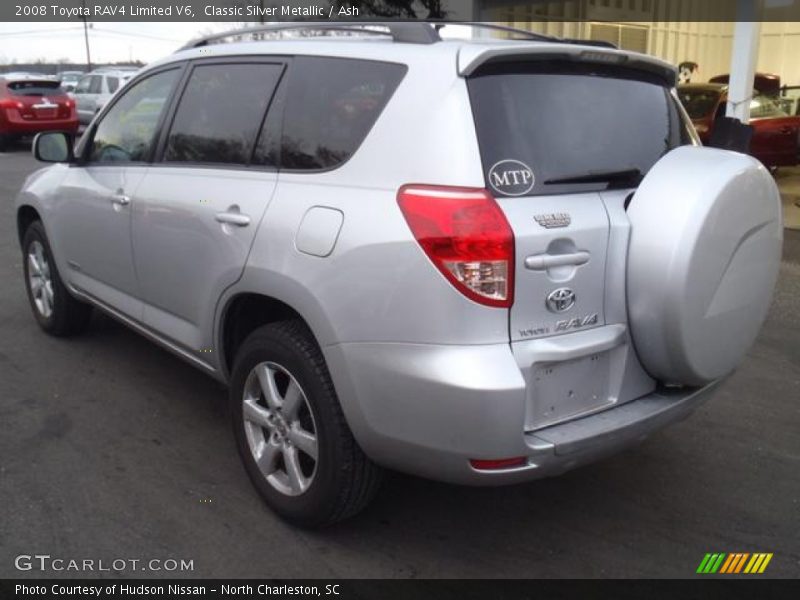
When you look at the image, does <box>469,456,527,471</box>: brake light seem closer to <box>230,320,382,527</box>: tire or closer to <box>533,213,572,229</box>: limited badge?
<box>230,320,382,527</box>: tire

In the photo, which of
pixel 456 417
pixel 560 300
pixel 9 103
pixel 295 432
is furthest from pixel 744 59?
pixel 9 103

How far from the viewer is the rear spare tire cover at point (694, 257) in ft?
8.52

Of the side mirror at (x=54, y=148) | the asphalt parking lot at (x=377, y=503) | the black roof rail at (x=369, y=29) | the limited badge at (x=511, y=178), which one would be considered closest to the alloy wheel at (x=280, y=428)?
the asphalt parking lot at (x=377, y=503)

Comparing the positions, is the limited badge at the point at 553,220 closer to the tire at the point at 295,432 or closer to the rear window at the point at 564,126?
the rear window at the point at 564,126

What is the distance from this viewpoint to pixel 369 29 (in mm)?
3195

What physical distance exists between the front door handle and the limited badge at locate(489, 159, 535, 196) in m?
2.15

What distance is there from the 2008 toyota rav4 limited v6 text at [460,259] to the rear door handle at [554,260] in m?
0.01

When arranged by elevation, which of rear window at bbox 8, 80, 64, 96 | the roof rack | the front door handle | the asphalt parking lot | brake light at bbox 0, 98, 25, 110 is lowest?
the asphalt parking lot

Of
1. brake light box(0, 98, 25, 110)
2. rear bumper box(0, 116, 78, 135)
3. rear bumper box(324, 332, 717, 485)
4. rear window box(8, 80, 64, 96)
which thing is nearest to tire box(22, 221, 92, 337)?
rear bumper box(324, 332, 717, 485)

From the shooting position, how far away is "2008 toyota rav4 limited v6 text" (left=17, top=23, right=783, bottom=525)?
2465 mm

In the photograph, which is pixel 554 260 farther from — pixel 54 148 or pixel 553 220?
pixel 54 148

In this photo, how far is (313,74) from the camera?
3.08 metres

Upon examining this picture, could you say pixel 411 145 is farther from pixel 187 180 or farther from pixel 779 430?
pixel 779 430

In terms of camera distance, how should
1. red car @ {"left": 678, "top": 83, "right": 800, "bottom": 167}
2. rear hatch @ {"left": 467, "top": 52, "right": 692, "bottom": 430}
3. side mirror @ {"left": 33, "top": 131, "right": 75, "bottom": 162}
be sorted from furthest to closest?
red car @ {"left": 678, "top": 83, "right": 800, "bottom": 167} < side mirror @ {"left": 33, "top": 131, "right": 75, "bottom": 162} < rear hatch @ {"left": 467, "top": 52, "right": 692, "bottom": 430}
